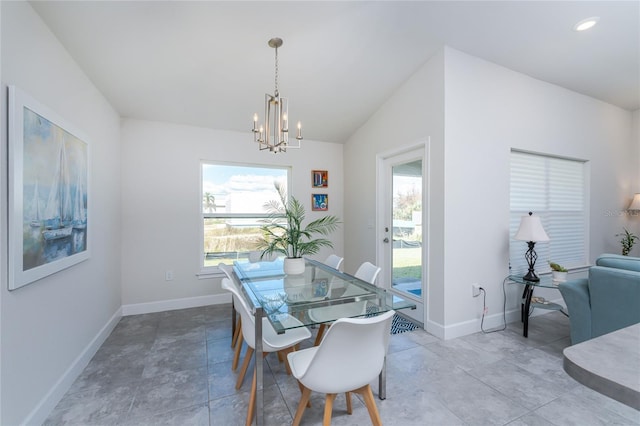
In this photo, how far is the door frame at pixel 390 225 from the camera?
2.90 meters

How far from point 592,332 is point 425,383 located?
1482 mm

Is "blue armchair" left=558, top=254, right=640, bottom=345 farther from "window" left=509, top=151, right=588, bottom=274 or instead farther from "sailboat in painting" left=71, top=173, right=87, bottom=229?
"sailboat in painting" left=71, top=173, right=87, bottom=229

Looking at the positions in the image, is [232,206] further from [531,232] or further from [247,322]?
[531,232]

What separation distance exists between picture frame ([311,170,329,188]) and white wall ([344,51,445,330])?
33cm

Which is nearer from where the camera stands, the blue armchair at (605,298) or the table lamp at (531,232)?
the blue armchair at (605,298)

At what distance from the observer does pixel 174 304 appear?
11.6ft

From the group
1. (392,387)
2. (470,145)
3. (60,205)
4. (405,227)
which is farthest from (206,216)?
(470,145)

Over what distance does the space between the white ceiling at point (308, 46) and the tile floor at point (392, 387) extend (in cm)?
256

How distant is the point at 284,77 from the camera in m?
2.92

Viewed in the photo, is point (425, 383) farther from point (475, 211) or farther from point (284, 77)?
point (284, 77)

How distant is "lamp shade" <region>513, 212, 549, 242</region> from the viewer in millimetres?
2717

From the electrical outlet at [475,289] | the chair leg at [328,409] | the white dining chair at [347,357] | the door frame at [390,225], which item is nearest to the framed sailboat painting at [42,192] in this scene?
the white dining chair at [347,357]

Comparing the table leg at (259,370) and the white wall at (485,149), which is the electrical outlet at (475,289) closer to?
the white wall at (485,149)

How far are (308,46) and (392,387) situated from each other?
2.94 metres
